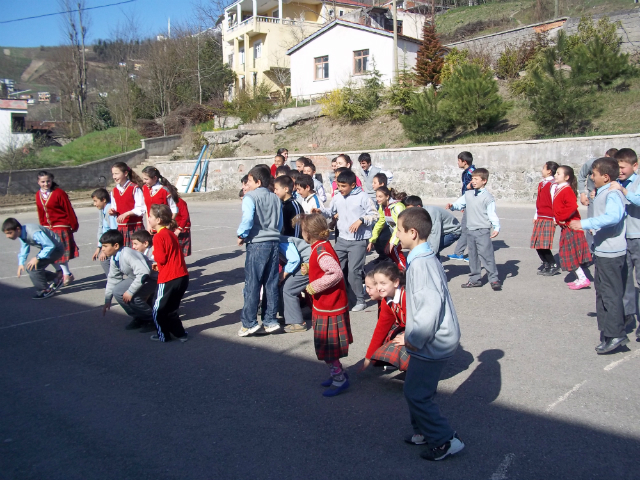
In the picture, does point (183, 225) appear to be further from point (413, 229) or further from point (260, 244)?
point (413, 229)

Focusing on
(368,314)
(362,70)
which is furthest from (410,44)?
(368,314)

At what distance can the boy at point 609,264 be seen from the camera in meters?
4.81

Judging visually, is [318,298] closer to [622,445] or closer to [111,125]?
[622,445]

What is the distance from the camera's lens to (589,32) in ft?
83.6

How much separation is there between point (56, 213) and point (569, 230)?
7.87m

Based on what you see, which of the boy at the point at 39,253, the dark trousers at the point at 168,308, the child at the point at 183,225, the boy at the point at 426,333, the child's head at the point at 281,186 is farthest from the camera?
the child at the point at 183,225

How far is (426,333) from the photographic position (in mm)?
3135

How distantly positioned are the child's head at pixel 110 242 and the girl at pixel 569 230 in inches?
234

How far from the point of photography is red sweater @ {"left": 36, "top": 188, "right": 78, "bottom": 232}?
8.45m

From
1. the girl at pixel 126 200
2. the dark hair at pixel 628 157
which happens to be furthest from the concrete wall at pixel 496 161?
the girl at pixel 126 200

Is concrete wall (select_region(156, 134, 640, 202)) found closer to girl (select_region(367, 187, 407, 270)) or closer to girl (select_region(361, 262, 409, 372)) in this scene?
girl (select_region(367, 187, 407, 270))

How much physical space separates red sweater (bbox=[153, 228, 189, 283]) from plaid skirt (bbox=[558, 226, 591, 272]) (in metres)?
5.20

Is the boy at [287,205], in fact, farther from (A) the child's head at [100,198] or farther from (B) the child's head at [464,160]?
(B) the child's head at [464,160]

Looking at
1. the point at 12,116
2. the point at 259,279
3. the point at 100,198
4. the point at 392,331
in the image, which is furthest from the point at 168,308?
the point at 12,116
